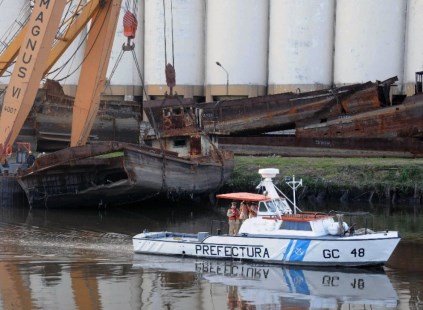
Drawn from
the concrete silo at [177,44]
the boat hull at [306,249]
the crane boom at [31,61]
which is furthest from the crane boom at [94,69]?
the concrete silo at [177,44]

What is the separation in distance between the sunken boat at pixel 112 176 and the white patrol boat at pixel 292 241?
1304 centimetres

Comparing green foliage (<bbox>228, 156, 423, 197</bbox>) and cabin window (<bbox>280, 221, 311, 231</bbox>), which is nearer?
cabin window (<bbox>280, 221, 311, 231</bbox>)

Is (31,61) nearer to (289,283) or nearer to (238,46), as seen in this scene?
(289,283)

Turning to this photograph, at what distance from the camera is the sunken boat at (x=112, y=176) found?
146 feet

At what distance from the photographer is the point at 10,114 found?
43.8 meters

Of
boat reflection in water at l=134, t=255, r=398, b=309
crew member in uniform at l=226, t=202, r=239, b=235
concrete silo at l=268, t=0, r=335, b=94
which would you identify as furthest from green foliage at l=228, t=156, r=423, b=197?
boat reflection in water at l=134, t=255, r=398, b=309

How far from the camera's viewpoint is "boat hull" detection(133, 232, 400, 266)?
98.9 feet

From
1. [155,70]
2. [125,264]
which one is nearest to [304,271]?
[125,264]

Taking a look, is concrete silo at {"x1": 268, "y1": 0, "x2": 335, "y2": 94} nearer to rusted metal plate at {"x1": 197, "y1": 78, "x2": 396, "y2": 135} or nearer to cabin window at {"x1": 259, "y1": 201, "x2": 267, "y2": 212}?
rusted metal plate at {"x1": 197, "y1": 78, "x2": 396, "y2": 135}

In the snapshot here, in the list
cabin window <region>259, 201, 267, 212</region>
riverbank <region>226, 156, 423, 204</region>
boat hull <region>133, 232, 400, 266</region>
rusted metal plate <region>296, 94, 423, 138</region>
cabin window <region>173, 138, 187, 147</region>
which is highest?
rusted metal plate <region>296, 94, 423, 138</region>

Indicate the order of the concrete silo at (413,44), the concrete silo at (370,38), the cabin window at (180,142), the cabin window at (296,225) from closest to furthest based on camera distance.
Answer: the cabin window at (296,225), the cabin window at (180,142), the concrete silo at (413,44), the concrete silo at (370,38)

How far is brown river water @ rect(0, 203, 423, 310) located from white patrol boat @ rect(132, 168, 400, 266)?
0.31m

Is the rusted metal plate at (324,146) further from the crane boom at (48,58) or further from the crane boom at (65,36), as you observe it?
the crane boom at (65,36)

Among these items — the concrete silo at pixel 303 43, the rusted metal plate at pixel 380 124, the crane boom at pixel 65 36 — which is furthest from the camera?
the concrete silo at pixel 303 43
